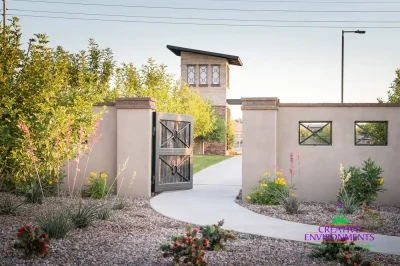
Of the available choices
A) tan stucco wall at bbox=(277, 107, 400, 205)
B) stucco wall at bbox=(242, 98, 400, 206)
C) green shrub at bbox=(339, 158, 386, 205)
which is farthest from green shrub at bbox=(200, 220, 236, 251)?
tan stucco wall at bbox=(277, 107, 400, 205)

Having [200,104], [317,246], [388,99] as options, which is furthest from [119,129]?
[200,104]

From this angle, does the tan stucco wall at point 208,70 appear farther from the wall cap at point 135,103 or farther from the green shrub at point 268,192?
the green shrub at point 268,192

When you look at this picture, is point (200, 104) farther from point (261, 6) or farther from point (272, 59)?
point (272, 59)

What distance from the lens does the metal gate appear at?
1386 cm

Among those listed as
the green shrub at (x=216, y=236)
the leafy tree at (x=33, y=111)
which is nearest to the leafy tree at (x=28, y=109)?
the leafy tree at (x=33, y=111)

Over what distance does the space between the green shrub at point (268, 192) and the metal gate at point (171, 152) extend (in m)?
2.65

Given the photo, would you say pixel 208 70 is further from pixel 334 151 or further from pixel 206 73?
pixel 334 151

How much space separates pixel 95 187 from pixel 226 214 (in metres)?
3.78

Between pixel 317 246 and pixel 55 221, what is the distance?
386 centimetres

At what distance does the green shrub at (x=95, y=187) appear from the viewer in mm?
12984

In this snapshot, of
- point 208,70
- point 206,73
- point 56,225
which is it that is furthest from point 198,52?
point 56,225

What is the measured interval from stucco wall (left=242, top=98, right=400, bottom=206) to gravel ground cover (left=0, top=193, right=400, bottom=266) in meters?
3.72

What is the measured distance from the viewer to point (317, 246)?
7367mm

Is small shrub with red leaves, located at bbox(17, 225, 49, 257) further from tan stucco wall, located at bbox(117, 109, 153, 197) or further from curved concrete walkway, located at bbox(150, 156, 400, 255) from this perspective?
tan stucco wall, located at bbox(117, 109, 153, 197)
